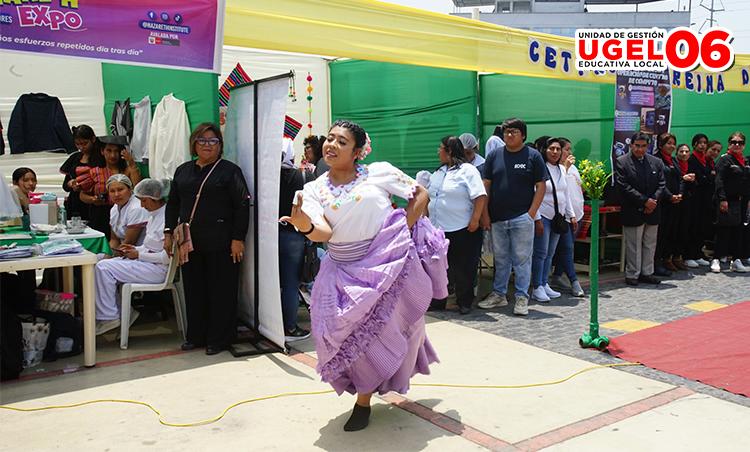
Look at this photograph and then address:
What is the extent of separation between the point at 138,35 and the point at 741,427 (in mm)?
4449

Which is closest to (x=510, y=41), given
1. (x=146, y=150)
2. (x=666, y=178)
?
(x=666, y=178)

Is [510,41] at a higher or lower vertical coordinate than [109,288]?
higher

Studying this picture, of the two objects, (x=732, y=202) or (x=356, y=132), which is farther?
(x=732, y=202)

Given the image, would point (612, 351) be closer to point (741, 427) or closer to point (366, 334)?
point (741, 427)

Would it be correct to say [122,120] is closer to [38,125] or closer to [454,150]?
[38,125]

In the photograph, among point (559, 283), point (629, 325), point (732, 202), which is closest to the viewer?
point (629, 325)

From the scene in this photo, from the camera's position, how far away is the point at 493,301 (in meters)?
6.38

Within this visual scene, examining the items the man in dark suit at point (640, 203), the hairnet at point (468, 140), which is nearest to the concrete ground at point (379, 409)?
the hairnet at point (468, 140)

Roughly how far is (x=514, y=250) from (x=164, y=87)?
378 cm

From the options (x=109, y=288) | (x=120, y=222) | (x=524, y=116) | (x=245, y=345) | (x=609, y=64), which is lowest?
(x=245, y=345)

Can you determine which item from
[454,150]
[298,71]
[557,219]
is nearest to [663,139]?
[557,219]

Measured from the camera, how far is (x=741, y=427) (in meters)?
3.46

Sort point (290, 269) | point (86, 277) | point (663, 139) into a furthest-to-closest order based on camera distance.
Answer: point (663, 139) < point (290, 269) < point (86, 277)

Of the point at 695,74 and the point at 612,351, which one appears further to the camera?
the point at 695,74
